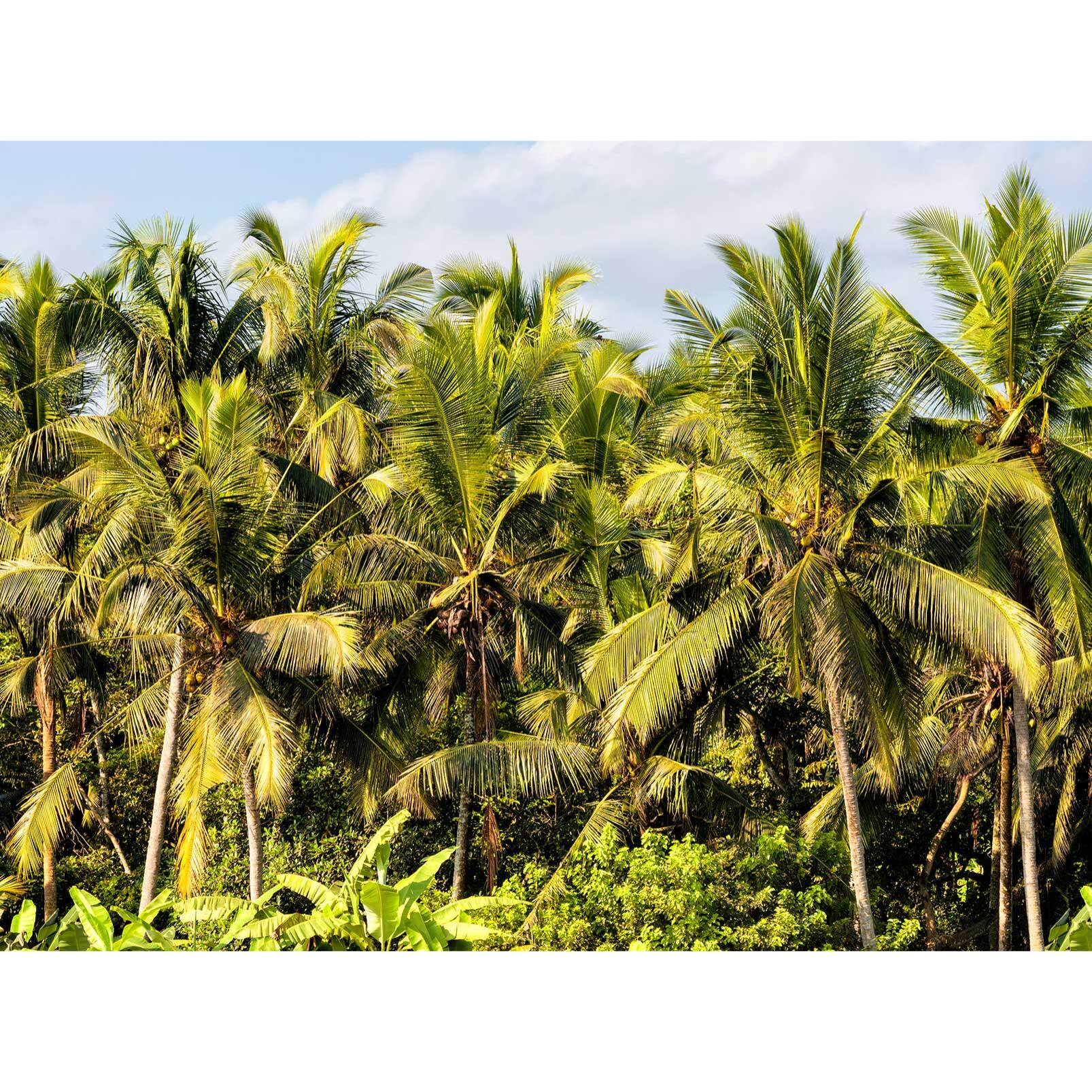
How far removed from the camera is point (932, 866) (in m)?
18.7

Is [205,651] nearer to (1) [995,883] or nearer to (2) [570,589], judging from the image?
(2) [570,589]

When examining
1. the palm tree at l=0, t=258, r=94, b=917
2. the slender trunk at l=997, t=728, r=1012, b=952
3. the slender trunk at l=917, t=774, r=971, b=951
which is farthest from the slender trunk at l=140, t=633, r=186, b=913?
the slender trunk at l=917, t=774, r=971, b=951

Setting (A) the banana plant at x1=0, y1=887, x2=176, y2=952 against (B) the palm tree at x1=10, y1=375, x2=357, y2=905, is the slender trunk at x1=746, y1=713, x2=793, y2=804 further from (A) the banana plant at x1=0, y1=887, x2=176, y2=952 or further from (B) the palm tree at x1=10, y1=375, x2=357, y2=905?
(A) the banana plant at x1=0, y1=887, x2=176, y2=952

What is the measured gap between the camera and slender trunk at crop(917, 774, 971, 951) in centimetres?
1759

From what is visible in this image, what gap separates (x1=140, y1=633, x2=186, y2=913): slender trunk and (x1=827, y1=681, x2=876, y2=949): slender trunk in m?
7.47

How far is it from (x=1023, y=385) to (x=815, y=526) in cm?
279

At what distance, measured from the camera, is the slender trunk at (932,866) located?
17594 mm

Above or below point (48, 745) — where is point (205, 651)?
above

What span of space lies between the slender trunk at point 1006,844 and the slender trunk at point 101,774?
43.5 feet

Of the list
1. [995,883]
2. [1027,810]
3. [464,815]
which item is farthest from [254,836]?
[995,883]

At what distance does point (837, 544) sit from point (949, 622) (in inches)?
54.7

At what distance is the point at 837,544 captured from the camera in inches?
479
